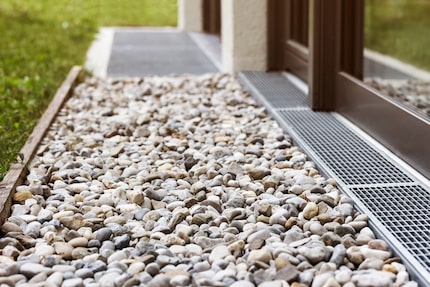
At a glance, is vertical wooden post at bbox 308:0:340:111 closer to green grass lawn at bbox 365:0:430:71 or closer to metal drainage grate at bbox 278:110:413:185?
metal drainage grate at bbox 278:110:413:185

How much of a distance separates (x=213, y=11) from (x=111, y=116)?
3.92m

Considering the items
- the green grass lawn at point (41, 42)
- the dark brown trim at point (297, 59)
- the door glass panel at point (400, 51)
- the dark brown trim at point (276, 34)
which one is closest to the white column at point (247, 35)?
the dark brown trim at point (276, 34)

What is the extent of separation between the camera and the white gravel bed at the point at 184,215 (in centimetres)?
189

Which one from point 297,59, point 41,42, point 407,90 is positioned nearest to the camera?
point 297,59

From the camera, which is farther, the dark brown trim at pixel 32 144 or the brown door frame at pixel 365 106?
the brown door frame at pixel 365 106

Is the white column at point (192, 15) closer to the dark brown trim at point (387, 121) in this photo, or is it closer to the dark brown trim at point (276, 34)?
the dark brown trim at point (276, 34)

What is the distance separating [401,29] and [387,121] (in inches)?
184

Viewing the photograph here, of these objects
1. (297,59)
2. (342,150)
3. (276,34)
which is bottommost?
(342,150)

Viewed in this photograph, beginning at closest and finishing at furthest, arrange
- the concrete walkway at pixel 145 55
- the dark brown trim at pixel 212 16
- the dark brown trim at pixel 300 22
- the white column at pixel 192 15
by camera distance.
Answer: the dark brown trim at pixel 300 22 < the concrete walkway at pixel 145 55 < the dark brown trim at pixel 212 16 < the white column at pixel 192 15

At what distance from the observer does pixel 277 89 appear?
430 cm

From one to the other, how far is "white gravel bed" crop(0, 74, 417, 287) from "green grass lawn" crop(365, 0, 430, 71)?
110 inches

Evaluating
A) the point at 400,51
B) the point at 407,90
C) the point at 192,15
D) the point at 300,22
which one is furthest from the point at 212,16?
the point at 407,90

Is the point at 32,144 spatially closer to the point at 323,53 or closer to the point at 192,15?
the point at 323,53

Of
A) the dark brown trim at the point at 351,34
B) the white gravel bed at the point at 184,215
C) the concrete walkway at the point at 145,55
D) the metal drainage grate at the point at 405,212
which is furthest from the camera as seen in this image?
the concrete walkway at the point at 145,55
